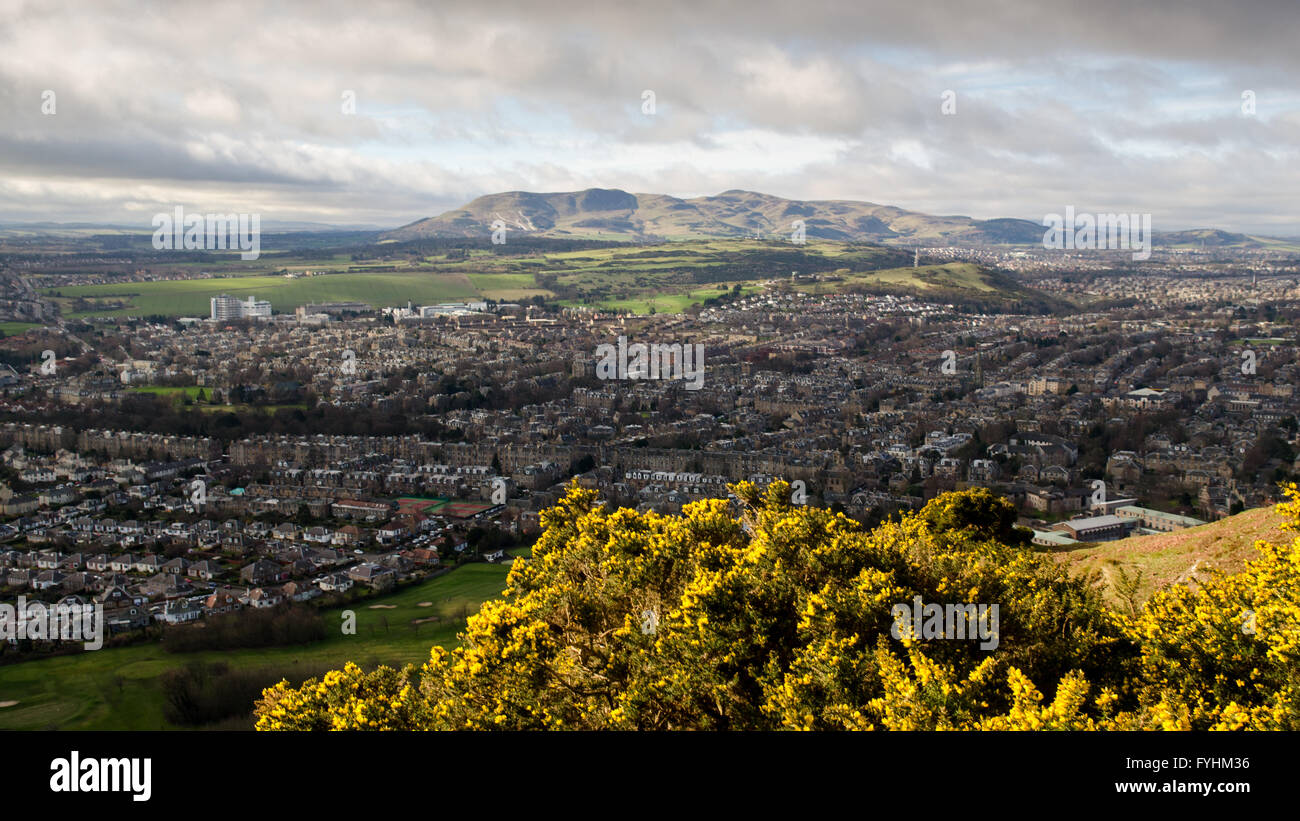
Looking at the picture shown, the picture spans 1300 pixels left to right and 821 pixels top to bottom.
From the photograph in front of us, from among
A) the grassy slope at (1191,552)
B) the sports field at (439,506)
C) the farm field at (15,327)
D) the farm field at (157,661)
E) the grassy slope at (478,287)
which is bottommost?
the farm field at (157,661)

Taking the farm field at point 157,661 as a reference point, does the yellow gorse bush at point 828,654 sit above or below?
above

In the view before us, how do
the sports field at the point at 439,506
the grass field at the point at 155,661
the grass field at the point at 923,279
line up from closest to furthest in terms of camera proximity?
the grass field at the point at 155,661
the sports field at the point at 439,506
the grass field at the point at 923,279

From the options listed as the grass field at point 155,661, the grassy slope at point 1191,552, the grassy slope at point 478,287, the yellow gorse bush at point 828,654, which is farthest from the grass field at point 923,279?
the yellow gorse bush at point 828,654

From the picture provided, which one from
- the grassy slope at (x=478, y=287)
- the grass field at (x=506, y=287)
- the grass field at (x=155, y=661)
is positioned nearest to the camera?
the grass field at (x=155, y=661)

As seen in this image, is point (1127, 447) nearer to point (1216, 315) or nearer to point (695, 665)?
point (695, 665)

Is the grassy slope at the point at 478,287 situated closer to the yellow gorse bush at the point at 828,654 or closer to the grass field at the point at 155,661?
the grass field at the point at 155,661

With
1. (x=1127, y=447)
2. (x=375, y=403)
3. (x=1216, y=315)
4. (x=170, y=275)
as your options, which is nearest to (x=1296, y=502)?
(x=1127, y=447)
